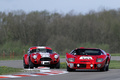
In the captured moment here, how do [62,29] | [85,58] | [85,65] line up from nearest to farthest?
[85,65], [85,58], [62,29]

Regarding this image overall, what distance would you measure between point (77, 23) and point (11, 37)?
16.0m

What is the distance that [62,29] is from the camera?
2808 inches

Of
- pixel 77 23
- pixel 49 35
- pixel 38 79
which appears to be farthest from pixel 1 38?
pixel 38 79

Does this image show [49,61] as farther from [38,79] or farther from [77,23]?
[77,23]

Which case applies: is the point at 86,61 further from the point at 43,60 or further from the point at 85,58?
the point at 43,60

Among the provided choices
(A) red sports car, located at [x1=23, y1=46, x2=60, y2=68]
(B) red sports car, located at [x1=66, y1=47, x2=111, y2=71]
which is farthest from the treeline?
(B) red sports car, located at [x1=66, y1=47, x2=111, y2=71]

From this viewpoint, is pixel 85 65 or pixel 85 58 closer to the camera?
pixel 85 65

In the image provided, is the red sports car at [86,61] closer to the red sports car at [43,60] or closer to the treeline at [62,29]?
the red sports car at [43,60]

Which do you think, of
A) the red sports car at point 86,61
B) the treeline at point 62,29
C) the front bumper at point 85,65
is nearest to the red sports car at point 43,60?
the red sports car at point 86,61

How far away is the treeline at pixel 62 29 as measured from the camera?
64438 mm

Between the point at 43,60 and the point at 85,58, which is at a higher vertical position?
the point at 85,58

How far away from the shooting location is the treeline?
211ft

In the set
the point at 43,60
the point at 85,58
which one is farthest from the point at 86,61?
the point at 43,60

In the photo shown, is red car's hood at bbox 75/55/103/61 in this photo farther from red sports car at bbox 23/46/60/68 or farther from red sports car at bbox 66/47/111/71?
red sports car at bbox 23/46/60/68
